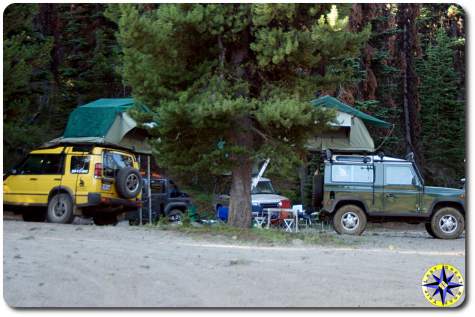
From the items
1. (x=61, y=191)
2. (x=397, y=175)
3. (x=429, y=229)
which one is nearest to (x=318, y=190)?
(x=397, y=175)

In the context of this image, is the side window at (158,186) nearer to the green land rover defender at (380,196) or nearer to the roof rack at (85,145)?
the roof rack at (85,145)

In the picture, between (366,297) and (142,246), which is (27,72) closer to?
(142,246)

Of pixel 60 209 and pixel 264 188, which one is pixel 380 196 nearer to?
pixel 264 188

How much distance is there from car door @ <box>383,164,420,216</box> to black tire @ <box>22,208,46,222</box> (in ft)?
21.1

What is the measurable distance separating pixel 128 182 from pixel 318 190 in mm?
3828

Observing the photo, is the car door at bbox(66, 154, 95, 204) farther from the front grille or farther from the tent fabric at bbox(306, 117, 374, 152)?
the tent fabric at bbox(306, 117, 374, 152)

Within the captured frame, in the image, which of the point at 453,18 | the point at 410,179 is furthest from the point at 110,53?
the point at 453,18

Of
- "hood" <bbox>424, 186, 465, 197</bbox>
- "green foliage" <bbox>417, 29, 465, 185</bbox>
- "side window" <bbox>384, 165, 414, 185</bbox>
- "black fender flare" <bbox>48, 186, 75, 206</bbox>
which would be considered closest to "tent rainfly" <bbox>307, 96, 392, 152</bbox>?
"green foliage" <bbox>417, 29, 465, 185</bbox>

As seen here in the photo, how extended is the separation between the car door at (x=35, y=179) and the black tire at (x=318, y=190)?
194 inches

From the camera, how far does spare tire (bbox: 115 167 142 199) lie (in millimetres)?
11719

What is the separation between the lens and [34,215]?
11.8 metres

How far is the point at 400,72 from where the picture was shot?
16.1m

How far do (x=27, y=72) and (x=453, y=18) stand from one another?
22.4 feet

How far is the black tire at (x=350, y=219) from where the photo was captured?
12.7m
